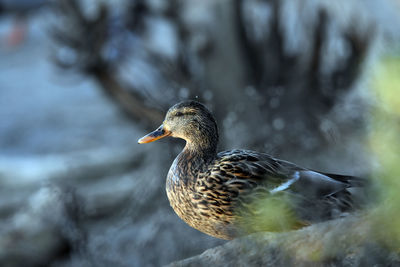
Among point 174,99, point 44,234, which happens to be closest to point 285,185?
point 174,99

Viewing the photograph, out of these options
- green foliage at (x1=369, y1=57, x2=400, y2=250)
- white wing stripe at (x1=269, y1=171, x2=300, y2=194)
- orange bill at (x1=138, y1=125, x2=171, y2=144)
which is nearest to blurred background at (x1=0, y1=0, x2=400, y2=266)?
orange bill at (x1=138, y1=125, x2=171, y2=144)

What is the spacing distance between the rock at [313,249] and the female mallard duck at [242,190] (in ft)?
0.26

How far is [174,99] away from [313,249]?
2963 mm

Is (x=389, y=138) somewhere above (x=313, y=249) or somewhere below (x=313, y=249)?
above

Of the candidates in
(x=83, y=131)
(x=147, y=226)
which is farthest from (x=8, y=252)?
(x=83, y=131)

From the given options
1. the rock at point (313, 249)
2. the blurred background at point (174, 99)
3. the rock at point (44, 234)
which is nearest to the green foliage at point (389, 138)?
the rock at point (313, 249)

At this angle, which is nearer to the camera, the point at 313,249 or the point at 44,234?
the point at 313,249

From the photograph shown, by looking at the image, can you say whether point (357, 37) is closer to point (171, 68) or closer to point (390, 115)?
point (171, 68)

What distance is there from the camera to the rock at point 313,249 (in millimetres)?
2152

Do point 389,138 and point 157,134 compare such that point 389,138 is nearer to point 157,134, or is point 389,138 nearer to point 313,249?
point 313,249

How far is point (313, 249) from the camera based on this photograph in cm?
233

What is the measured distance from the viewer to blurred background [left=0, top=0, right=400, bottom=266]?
532 centimetres

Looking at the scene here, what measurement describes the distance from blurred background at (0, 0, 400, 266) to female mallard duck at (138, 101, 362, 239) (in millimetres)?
2146

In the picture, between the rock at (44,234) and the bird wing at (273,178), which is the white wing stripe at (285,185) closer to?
the bird wing at (273,178)
